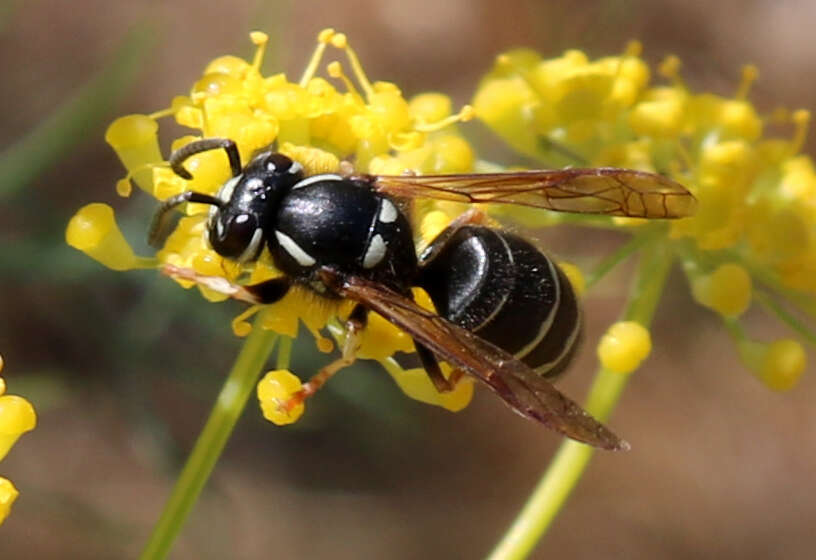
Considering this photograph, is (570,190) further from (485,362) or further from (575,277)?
(485,362)

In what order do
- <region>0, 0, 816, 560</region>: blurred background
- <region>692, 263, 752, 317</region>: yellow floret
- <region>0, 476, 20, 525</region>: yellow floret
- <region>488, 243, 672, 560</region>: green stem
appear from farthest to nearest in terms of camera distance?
<region>0, 0, 816, 560</region>: blurred background < <region>692, 263, 752, 317</region>: yellow floret < <region>488, 243, 672, 560</region>: green stem < <region>0, 476, 20, 525</region>: yellow floret

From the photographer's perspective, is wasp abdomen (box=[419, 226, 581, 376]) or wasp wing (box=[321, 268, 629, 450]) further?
wasp abdomen (box=[419, 226, 581, 376])

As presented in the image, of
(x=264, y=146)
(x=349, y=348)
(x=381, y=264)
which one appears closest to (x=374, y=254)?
(x=381, y=264)

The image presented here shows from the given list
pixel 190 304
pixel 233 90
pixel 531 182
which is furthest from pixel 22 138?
pixel 531 182

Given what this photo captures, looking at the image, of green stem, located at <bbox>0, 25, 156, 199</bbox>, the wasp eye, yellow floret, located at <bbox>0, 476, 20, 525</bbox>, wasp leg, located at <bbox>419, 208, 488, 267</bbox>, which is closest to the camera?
yellow floret, located at <bbox>0, 476, 20, 525</bbox>

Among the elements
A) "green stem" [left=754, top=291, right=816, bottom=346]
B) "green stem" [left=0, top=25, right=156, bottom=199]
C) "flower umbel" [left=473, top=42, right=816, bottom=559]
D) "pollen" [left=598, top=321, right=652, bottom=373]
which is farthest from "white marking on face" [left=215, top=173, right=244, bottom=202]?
"green stem" [left=0, top=25, right=156, bottom=199]

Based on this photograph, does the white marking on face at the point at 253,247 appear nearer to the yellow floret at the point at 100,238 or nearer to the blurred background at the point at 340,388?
the yellow floret at the point at 100,238

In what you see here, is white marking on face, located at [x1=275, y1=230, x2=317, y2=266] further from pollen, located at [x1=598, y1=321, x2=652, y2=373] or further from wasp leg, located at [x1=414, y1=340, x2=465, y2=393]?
pollen, located at [x1=598, y1=321, x2=652, y2=373]
